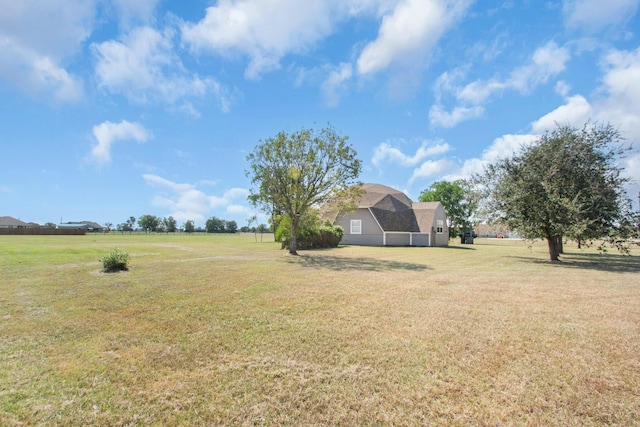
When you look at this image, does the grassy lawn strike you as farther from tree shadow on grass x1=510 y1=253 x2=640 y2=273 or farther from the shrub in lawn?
the shrub in lawn

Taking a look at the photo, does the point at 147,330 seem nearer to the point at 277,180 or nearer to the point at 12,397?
the point at 12,397

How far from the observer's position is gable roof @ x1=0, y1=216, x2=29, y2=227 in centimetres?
9696

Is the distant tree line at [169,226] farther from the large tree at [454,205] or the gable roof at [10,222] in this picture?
the large tree at [454,205]

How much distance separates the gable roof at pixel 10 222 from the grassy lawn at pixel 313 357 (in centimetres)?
12736

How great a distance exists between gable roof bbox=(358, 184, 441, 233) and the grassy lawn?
25.7 meters

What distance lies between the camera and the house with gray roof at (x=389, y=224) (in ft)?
109

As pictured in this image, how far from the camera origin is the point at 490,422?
2941 millimetres

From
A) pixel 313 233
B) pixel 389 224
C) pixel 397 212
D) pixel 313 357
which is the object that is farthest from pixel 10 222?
pixel 313 357

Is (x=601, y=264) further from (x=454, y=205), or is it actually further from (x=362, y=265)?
(x=454, y=205)

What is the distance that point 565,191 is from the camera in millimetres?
16266

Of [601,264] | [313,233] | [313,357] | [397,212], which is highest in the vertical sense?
[397,212]

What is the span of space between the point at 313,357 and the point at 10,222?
13886cm

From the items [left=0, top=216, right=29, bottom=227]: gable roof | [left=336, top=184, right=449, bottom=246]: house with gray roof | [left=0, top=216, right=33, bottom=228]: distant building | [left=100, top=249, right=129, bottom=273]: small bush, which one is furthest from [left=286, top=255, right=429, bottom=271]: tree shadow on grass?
[left=0, top=216, right=29, bottom=227]: gable roof

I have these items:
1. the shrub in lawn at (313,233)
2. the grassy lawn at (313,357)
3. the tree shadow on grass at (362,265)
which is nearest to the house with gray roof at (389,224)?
the shrub in lawn at (313,233)
